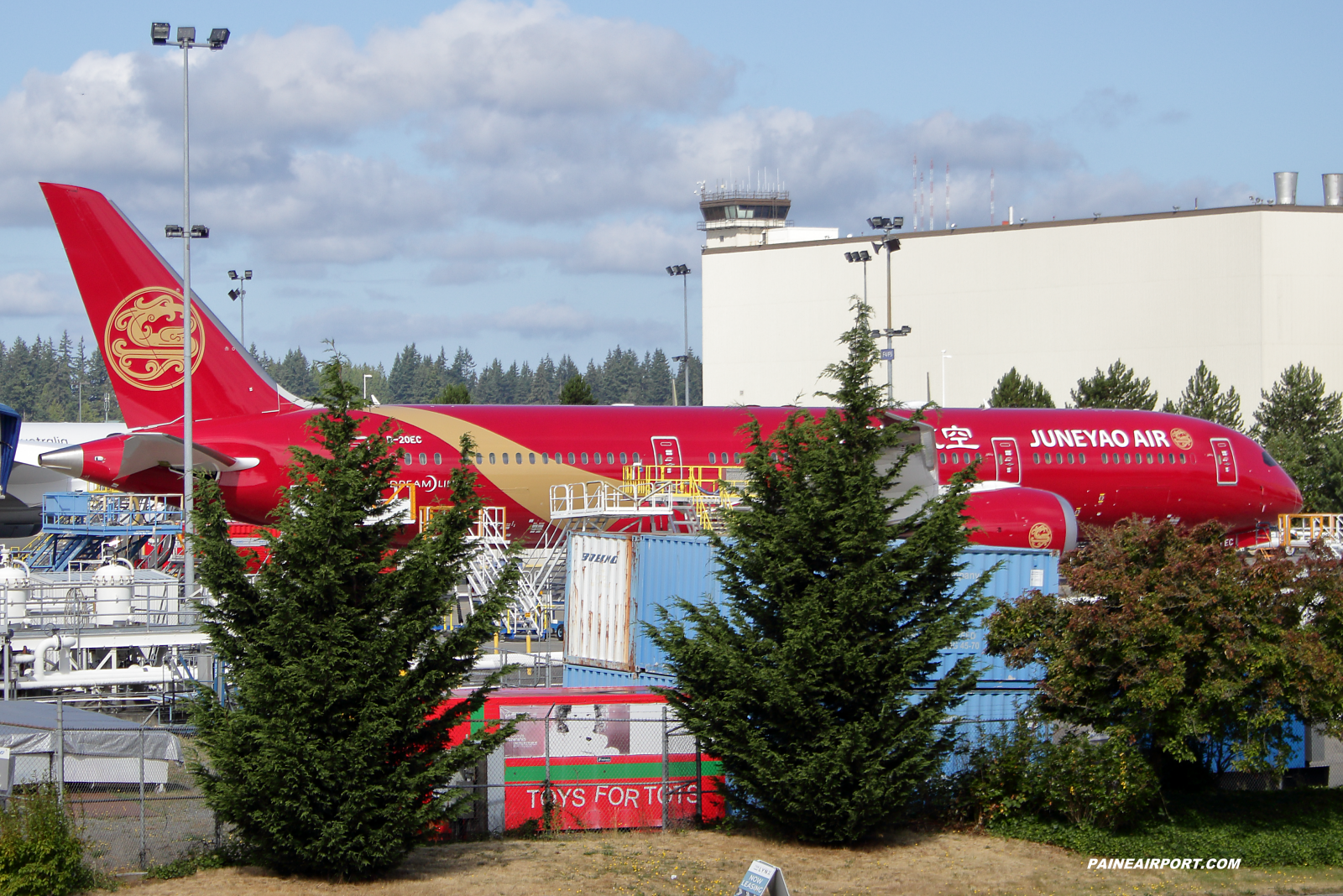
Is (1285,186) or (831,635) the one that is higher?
(1285,186)

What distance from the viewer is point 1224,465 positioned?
137 ft

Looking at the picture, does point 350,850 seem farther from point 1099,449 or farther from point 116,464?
point 1099,449

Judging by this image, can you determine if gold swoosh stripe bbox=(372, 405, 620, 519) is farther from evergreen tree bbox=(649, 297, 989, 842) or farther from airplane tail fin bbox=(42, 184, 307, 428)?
evergreen tree bbox=(649, 297, 989, 842)

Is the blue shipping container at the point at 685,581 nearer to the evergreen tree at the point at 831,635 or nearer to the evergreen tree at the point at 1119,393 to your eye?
the evergreen tree at the point at 831,635

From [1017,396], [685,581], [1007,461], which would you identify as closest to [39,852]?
[685,581]

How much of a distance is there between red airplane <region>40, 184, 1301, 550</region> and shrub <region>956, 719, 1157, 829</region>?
13.9 m

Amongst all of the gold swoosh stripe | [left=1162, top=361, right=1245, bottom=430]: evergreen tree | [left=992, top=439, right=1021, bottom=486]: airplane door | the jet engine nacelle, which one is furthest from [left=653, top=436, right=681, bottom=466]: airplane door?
[left=1162, top=361, right=1245, bottom=430]: evergreen tree

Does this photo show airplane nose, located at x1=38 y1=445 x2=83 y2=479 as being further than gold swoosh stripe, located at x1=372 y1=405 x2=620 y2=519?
No

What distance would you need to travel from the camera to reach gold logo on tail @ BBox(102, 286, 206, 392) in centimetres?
3747

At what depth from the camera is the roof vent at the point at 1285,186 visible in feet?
319

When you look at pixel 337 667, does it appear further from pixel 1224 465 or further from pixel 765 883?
pixel 1224 465

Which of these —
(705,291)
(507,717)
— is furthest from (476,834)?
(705,291)

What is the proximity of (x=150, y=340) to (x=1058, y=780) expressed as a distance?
28.8 metres

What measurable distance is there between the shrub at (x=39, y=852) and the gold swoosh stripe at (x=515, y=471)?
21739 mm
